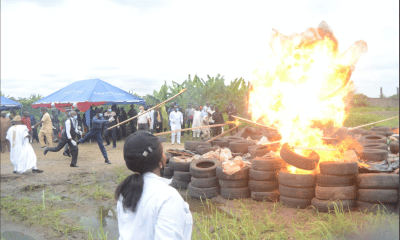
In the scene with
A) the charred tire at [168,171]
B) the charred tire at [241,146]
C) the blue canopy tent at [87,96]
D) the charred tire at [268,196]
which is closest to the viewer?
the charred tire at [268,196]

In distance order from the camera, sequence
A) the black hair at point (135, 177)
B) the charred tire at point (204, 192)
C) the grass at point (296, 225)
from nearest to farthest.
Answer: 1. the black hair at point (135, 177)
2. the grass at point (296, 225)
3. the charred tire at point (204, 192)

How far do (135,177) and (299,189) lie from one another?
4.72m

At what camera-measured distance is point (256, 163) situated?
21.2 feet

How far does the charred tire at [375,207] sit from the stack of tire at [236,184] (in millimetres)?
2334

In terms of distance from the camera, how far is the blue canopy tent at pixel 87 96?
15.4 m

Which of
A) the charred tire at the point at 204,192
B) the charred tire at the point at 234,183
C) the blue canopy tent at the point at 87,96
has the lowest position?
the charred tire at the point at 204,192

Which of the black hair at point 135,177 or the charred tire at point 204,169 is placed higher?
the black hair at point 135,177

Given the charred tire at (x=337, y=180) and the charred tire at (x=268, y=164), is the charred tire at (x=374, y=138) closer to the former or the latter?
the charred tire at (x=337, y=180)

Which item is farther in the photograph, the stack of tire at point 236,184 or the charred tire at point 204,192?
the charred tire at point 204,192

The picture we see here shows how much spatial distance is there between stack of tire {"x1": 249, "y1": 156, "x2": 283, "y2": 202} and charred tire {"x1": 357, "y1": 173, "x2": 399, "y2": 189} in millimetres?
1640

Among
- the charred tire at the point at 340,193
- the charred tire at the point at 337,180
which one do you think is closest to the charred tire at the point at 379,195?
the charred tire at the point at 340,193

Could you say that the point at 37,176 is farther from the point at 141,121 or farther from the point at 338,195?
the point at 338,195

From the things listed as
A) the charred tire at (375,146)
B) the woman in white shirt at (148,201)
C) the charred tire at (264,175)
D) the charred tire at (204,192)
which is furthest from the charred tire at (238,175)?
the woman in white shirt at (148,201)

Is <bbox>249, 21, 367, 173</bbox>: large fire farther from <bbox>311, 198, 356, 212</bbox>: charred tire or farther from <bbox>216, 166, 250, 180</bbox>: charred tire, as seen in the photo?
<bbox>311, 198, 356, 212</bbox>: charred tire
